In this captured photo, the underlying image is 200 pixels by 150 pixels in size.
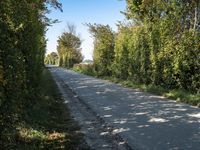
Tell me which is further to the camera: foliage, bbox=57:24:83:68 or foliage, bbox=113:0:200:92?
foliage, bbox=57:24:83:68

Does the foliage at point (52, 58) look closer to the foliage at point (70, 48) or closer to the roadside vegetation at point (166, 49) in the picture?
the foliage at point (70, 48)

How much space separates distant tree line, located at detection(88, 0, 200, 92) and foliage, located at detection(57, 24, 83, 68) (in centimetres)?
6617

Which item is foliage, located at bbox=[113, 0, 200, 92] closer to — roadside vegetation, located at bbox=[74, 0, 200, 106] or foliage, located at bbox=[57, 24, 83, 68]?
roadside vegetation, located at bbox=[74, 0, 200, 106]

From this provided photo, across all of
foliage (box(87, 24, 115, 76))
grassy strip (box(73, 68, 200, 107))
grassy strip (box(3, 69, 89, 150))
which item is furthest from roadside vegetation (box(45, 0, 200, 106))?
foliage (box(87, 24, 115, 76))

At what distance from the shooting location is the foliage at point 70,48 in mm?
101750

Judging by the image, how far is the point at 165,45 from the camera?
2481cm

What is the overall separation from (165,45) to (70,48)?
82634mm

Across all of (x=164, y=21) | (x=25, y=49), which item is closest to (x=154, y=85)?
(x=164, y=21)

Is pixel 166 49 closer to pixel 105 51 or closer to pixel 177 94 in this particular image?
pixel 177 94

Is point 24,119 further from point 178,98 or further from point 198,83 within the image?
point 198,83

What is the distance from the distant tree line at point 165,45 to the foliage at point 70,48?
6617 centimetres

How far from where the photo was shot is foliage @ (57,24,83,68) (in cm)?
10175

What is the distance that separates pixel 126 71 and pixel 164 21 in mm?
12115

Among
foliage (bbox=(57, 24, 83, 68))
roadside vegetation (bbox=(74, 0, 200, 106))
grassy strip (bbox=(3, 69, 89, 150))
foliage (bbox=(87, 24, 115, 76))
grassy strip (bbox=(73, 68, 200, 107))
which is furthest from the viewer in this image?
foliage (bbox=(57, 24, 83, 68))
